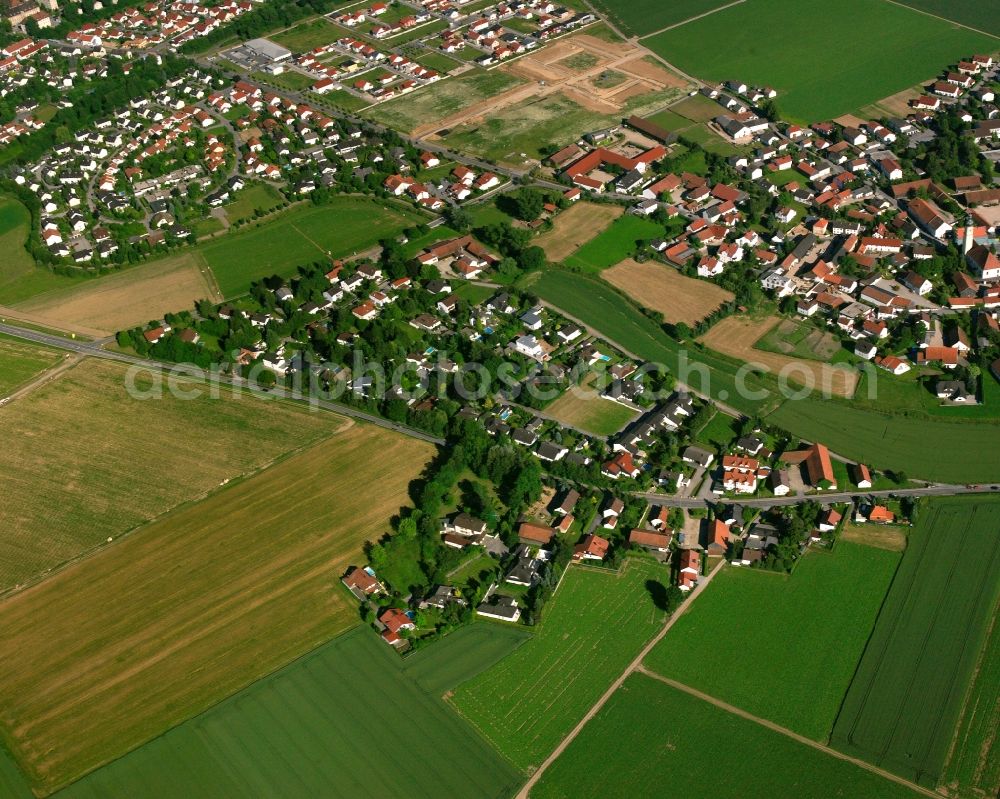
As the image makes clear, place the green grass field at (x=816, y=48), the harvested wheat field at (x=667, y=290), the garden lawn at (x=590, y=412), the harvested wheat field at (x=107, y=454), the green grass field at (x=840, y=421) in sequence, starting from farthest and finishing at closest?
1. the green grass field at (x=816, y=48)
2. the harvested wheat field at (x=667, y=290)
3. the garden lawn at (x=590, y=412)
4. the green grass field at (x=840, y=421)
5. the harvested wheat field at (x=107, y=454)

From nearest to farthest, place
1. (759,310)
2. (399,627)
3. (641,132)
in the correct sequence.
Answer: (399,627) → (759,310) → (641,132)

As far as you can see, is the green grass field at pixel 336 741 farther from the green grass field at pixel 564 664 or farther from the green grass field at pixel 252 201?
the green grass field at pixel 252 201

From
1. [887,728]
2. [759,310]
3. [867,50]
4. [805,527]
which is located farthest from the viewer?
[867,50]

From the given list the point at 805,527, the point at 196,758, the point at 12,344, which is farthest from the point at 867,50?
the point at 196,758

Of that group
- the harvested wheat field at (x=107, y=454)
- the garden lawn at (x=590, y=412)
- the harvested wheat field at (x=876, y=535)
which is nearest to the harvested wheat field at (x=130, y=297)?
the harvested wheat field at (x=107, y=454)

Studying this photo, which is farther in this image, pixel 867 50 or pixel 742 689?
pixel 867 50

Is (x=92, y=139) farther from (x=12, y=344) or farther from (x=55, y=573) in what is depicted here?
(x=55, y=573)
